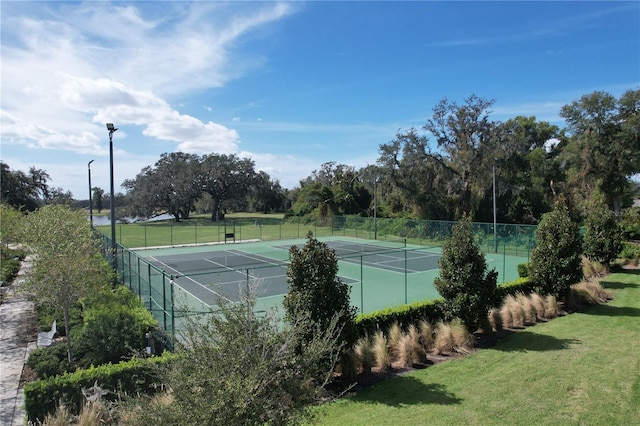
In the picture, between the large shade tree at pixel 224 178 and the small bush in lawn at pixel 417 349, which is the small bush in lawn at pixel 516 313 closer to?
the small bush in lawn at pixel 417 349

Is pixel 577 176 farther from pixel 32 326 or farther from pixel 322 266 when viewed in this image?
pixel 32 326

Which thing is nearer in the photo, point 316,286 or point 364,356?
point 316,286

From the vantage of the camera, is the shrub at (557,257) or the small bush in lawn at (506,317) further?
the shrub at (557,257)

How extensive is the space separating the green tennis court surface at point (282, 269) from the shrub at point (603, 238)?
4162 millimetres

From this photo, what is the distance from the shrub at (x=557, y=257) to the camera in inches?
567

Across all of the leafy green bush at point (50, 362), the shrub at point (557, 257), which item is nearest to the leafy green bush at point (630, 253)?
the shrub at point (557, 257)

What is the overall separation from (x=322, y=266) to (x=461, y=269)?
4.29 metres

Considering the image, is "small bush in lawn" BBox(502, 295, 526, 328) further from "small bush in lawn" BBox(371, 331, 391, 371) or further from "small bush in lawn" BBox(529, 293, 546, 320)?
"small bush in lawn" BBox(371, 331, 391, 371)

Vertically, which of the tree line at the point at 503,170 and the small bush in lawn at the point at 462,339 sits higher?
the tree line at the point at 503,170

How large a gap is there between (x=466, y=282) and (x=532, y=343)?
2338mm

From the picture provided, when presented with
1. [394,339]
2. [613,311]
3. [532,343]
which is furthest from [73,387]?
[613,311]

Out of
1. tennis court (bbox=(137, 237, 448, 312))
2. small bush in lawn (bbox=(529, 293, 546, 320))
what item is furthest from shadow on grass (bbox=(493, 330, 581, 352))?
tennis court (bbox=(137, 237, 448, 312))

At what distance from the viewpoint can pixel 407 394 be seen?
8.48m

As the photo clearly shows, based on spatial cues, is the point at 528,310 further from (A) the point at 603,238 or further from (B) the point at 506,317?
(A) the point at 603,238
